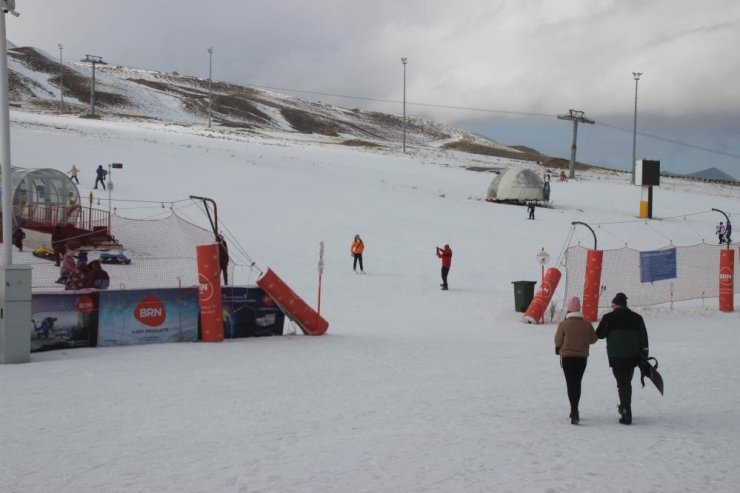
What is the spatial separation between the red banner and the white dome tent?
37.3 meters

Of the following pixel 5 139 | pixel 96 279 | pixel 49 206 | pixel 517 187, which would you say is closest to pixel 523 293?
pixel 96 279

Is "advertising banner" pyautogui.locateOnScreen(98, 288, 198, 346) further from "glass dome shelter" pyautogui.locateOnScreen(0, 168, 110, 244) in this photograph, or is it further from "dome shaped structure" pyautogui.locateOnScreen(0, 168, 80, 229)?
"dome shaped structure" pyautogui.locateOnScreen(0, 168, 80, 229)

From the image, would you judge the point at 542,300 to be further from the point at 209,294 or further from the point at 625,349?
the point at 625,349

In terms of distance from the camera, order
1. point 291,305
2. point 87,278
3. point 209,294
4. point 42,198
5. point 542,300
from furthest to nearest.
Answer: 1. point 42,198
2. point 542,300
3. point 291,305
4. point 87,278
5. point 209,294

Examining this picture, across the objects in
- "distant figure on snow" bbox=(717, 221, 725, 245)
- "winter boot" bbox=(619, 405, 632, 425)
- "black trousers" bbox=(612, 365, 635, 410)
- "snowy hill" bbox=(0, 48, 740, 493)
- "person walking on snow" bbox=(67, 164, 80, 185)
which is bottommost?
"snowy hill" bbox=(0, 48, 740, 493)

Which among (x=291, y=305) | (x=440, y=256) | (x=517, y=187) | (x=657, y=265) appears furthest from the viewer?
(x=517, y=187)

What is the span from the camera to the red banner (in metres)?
14.7

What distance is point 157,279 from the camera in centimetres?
2105

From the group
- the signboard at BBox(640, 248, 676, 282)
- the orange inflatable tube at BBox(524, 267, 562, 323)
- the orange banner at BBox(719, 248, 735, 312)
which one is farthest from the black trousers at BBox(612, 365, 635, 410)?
the orange banner at BBox(719, 248, 735, 312)

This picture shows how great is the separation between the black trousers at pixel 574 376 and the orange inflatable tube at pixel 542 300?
10.3 meters

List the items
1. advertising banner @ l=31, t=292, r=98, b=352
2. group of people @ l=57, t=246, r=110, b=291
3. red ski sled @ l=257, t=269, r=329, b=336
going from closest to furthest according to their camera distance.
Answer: advertising banner @ l=31, t=292, r=98, b=352 < group of people @ l=57, t=246, r=110, b=291 < red ski sled @ l=257, t=269, r=329, b=336

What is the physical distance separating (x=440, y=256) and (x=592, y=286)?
17.6 feet

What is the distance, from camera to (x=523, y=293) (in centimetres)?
2005

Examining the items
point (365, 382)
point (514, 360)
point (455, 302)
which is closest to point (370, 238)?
point (455, 302)
